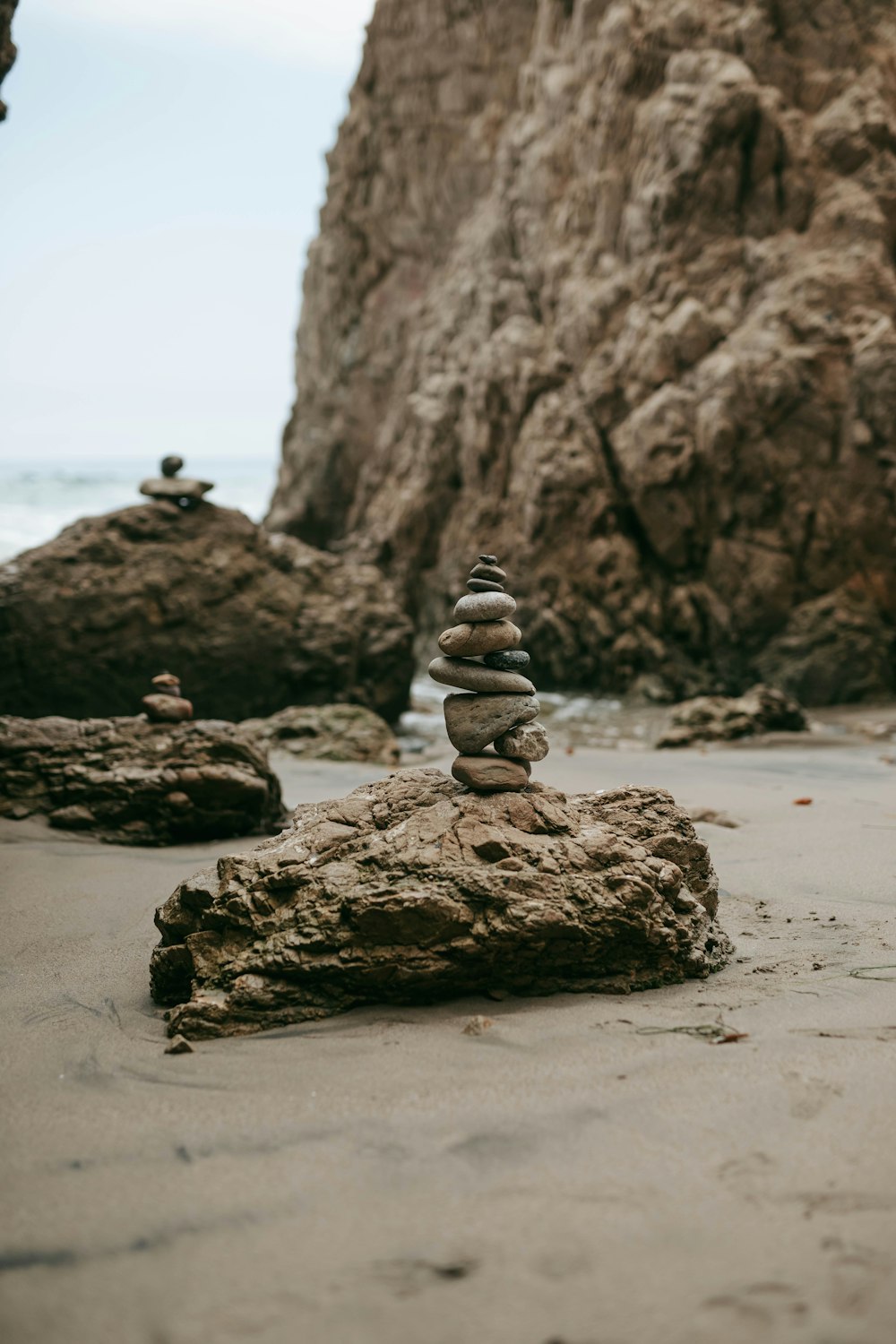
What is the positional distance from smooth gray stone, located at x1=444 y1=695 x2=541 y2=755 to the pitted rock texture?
263 millimetres

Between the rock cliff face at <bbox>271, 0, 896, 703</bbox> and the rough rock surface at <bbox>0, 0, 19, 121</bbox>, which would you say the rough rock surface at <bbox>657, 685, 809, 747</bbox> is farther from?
the rough rock surface at <bbox>0, 0, 19, 121</bbox>

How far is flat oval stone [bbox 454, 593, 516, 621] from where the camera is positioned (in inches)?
138

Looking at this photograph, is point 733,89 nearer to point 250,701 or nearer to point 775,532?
point 775,532

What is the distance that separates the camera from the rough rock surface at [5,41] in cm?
496

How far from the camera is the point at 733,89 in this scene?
11805mm

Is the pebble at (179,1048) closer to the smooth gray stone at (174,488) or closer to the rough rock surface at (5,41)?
the rough rock surface at (5,41)

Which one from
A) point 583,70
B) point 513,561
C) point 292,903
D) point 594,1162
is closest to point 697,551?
point 513,561

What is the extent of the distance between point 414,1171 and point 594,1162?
34cm

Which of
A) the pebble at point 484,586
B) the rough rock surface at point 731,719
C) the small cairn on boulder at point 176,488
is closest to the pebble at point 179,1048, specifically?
the pebble at point 484,586

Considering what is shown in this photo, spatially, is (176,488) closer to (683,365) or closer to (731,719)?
(731,719)

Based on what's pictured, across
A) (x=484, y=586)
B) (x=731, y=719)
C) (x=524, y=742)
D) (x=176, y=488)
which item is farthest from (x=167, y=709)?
(x=731, y=719)

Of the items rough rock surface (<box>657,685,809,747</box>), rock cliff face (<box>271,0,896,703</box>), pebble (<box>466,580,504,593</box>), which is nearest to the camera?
pebble (<box>466,580,504,593</box>)

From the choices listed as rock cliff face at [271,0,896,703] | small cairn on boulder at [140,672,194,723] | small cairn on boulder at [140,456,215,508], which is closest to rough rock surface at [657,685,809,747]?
rock cliff face at [271,0,896,703]

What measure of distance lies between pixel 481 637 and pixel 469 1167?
6.39 feet
